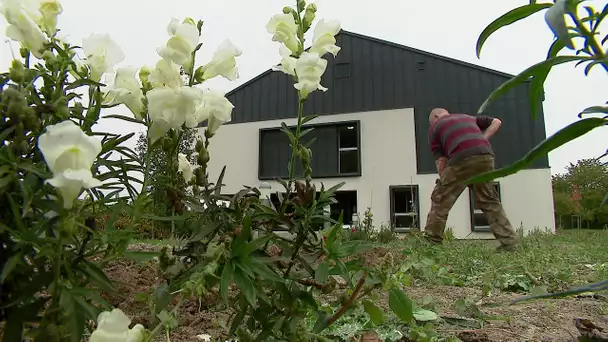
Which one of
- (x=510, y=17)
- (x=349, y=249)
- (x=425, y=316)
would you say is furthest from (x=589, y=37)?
(x=425, y=316)

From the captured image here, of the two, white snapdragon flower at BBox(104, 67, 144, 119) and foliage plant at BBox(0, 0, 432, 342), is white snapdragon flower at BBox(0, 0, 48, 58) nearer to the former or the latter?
foliage plant at BBox(0, 0, 432, 342)

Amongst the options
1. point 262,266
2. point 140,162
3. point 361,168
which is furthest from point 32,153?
point 361,168

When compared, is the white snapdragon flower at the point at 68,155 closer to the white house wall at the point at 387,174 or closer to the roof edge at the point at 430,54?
the white house wall at the point at 387,174

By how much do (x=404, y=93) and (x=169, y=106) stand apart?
12.3 m

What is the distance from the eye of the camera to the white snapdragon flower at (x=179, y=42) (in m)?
0.83

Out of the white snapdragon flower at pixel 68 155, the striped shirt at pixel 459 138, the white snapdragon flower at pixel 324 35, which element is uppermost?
the striped shirt at pixel 459 138

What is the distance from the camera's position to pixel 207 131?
948 mm

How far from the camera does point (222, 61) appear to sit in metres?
0.93

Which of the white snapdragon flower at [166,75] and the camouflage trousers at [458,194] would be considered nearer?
the white snapdragon flower at [166,75]

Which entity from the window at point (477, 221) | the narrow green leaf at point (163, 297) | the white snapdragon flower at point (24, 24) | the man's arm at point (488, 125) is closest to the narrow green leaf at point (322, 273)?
the narrow green leaf at point (163, 297)

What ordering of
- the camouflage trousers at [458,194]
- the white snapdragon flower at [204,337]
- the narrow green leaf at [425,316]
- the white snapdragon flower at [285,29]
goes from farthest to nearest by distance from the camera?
the camouflage trousers at [458,194] < the narrow green leaf at [425,316] < the white snapdragon flower at [204,337] < the white snapdragon flower at [285,29]

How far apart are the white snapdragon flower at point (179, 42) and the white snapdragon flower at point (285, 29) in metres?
0.27

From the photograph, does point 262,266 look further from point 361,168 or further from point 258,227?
point 361,168

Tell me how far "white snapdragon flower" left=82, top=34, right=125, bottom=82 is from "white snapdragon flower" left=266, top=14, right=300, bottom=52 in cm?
35
